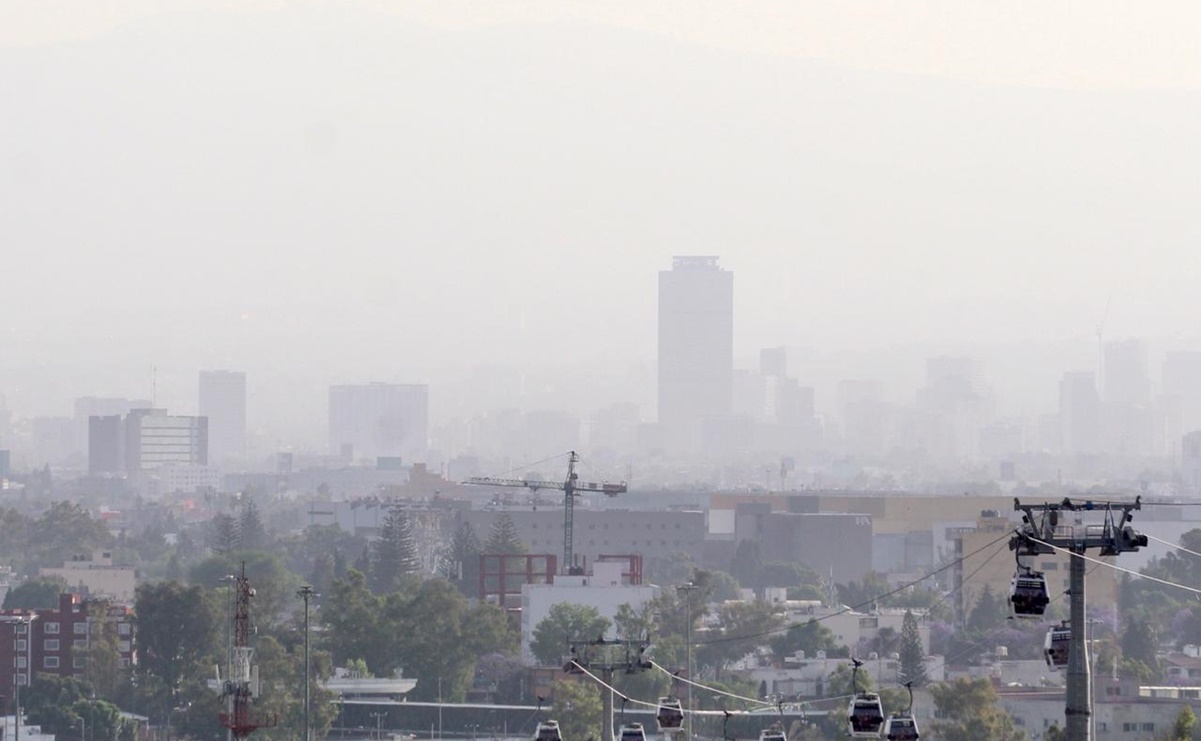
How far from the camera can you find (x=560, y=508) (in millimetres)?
165500

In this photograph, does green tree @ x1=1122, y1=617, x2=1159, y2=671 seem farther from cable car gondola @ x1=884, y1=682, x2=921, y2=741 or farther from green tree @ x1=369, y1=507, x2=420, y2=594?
cable car gondola @ x1=884, y1=682, x2=921, y2=741

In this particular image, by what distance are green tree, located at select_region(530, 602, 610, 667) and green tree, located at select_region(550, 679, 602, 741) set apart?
50.7 ft

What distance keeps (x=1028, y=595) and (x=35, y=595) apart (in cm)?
8217

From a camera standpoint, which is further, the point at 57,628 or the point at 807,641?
the point at 807,641

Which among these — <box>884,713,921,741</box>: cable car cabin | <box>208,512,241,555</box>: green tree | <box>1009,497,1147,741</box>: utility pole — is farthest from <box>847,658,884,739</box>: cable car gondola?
<box>208,512,241,555</box>: green tree

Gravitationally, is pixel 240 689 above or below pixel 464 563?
below

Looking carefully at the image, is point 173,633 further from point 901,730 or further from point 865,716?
point 865,716

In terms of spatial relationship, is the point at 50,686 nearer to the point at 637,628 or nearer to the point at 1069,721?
the point at 637,628

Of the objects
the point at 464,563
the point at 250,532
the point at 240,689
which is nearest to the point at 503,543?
the point at 464,563

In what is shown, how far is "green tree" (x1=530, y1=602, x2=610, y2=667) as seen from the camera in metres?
81.9

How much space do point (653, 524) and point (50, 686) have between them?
88.3 m

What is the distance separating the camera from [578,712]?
6294cm

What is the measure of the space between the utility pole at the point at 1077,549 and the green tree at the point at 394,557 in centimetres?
8861

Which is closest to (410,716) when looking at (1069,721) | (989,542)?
(989,542)
